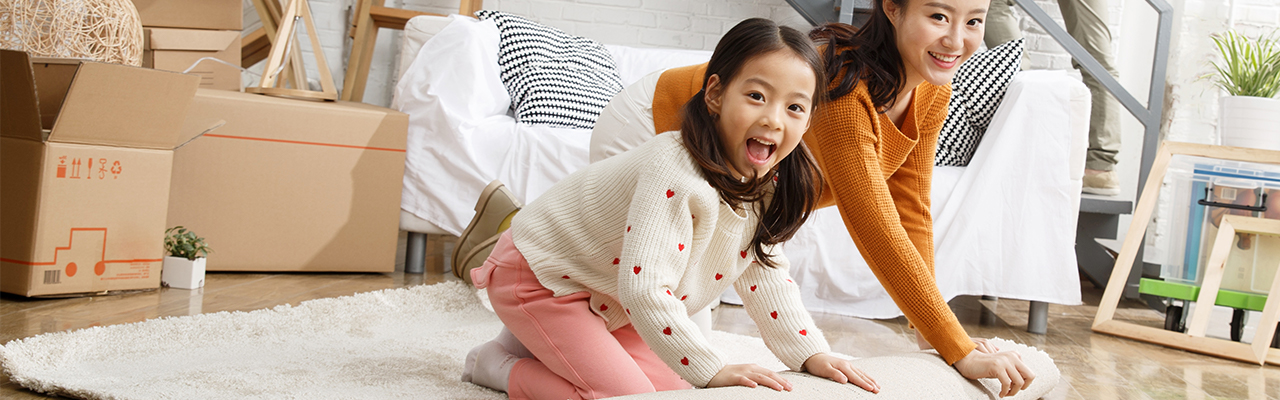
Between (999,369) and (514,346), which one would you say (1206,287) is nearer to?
(999,369)

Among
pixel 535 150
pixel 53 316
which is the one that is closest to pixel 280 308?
pixel 53 316

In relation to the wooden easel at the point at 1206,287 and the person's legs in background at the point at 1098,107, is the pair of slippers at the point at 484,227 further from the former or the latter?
the person's legs in background at the point at 1098,107

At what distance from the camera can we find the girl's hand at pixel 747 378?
0.89 metres

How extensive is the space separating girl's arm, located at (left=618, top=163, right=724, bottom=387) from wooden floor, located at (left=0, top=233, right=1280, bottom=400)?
2.70 ft

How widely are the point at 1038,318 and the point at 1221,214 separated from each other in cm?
57

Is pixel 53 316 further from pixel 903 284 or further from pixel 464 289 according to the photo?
pixel 903 284

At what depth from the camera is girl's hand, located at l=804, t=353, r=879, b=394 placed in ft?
3.13

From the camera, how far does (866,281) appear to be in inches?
81.6

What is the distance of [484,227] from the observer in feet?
6.22

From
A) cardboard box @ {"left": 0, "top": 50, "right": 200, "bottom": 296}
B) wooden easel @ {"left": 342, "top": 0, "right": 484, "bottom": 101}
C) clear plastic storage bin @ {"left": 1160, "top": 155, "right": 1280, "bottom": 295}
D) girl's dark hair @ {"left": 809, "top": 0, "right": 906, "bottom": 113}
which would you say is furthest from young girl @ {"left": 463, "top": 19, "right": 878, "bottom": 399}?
wooden easel @ {"left": 342, "top": 0, "right": 484, "bottom": 101}

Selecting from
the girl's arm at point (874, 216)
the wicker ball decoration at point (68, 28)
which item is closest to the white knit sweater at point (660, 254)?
the girl's arm at point (874, 216)

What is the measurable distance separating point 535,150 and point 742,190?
1.31 meters

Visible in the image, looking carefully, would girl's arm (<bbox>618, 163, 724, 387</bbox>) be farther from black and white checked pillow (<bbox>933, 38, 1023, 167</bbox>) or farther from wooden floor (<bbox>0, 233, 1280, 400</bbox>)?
black and white checked pillow (<bbox>933, 38, 1023, 167</bbox>)

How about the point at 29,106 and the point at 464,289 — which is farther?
the point at 464,289
